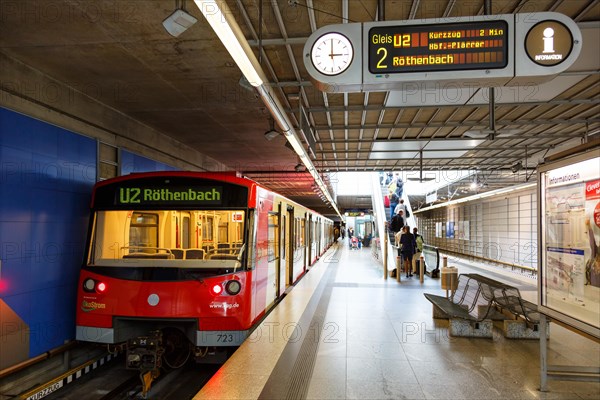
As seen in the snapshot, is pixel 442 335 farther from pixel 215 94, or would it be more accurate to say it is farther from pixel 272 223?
pixel 215 94

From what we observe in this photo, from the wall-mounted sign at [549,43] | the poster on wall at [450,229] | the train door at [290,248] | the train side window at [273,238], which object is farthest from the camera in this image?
the poster on wall at [450,229]

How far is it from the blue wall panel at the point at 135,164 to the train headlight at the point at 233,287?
13.9 feet

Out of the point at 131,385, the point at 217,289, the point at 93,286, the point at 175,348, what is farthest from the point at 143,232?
the point at 131,385

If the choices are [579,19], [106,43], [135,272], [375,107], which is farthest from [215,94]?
[579,19]

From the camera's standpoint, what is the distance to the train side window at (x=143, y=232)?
17.0 feet

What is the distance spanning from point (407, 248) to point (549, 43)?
345 inches

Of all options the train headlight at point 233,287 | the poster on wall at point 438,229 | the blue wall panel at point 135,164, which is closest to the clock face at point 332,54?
the train headlight at point 233,287

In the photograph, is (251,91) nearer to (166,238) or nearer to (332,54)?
(166,238)

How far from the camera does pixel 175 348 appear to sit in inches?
209

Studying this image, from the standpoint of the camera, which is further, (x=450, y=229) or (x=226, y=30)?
(x=450, y=229)

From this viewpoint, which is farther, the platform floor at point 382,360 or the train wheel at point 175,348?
the train wheel at point 175,348

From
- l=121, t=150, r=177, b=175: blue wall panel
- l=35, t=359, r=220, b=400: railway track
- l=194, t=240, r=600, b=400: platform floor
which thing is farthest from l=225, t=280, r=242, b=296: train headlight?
l=121, t=150, r=177, b=175: blue wall panel

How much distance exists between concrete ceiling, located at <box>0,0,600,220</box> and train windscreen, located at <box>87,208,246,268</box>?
2.18 meters

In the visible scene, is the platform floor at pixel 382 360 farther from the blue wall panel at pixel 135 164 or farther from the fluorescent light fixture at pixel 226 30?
the blue wall panel at pixel 135 164
